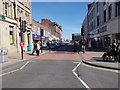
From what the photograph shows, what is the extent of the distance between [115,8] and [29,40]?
19.0 metres

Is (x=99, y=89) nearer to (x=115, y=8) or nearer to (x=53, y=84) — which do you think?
(x=53, y=84)

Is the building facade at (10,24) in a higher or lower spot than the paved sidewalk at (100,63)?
higher

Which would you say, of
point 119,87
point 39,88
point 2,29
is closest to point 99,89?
point 119,87

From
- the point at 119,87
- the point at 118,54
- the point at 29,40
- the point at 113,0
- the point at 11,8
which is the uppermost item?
the point at 113,0

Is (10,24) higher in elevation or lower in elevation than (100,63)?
higher

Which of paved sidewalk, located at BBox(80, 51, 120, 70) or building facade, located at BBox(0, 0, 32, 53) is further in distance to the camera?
building facade, located at BBox(0, 0, 32, 53)

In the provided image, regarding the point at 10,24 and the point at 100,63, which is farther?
the point at 10,24

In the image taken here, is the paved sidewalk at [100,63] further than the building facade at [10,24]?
No

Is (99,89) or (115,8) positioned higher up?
(115,8)

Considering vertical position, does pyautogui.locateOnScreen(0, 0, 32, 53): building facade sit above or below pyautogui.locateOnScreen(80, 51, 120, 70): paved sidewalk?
above

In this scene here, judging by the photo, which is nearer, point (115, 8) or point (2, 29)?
point (2, 29)

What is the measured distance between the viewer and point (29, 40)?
2800 centimetres

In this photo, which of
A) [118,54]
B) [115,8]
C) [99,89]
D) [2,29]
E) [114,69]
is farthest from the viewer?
[115,8]

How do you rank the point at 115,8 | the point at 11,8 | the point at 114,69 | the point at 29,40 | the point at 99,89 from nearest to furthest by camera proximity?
the point at 99,89 → the point at 114,69 → the point at 11,8 → the point at 115,8 → the point at 29,40
